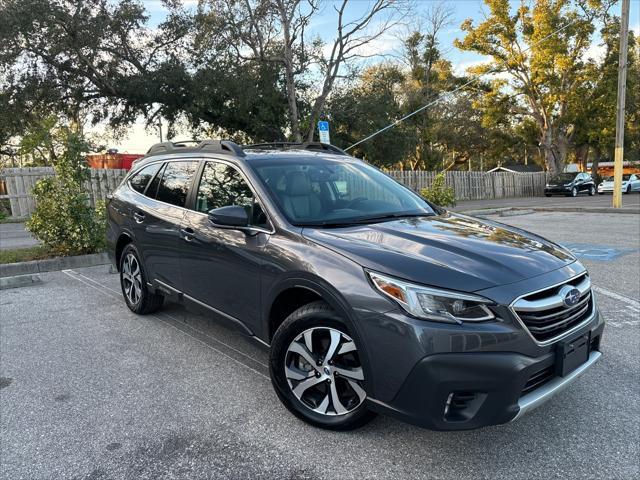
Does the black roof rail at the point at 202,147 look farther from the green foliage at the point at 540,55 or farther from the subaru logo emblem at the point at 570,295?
the green foliage at the point at 540,55

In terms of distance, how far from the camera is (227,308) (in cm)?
345

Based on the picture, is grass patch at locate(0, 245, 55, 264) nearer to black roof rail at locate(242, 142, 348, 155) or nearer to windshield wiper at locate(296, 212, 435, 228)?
black roof rail at locate(242, 142, 348, 155)

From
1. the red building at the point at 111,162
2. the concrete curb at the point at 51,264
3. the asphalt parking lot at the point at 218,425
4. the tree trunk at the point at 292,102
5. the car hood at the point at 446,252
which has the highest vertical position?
the tree trunk at the point at 292,102

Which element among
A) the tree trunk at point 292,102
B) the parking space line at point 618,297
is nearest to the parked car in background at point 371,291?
the parking space line at point 618,297

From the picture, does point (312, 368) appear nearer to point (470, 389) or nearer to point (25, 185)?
point (470, 389)

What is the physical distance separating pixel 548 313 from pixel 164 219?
10.2 feet

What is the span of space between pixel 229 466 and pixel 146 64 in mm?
22660

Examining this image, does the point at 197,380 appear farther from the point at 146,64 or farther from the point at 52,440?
the point at 146,64

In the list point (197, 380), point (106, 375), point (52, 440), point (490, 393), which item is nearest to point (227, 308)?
point (197, 380)

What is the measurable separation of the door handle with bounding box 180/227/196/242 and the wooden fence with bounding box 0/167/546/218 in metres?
5.92

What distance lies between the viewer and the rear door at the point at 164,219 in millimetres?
4008

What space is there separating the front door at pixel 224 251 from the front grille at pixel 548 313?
1.58 metres

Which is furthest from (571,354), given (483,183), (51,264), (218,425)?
(483,183)

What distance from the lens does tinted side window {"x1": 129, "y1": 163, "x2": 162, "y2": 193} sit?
471 cm
